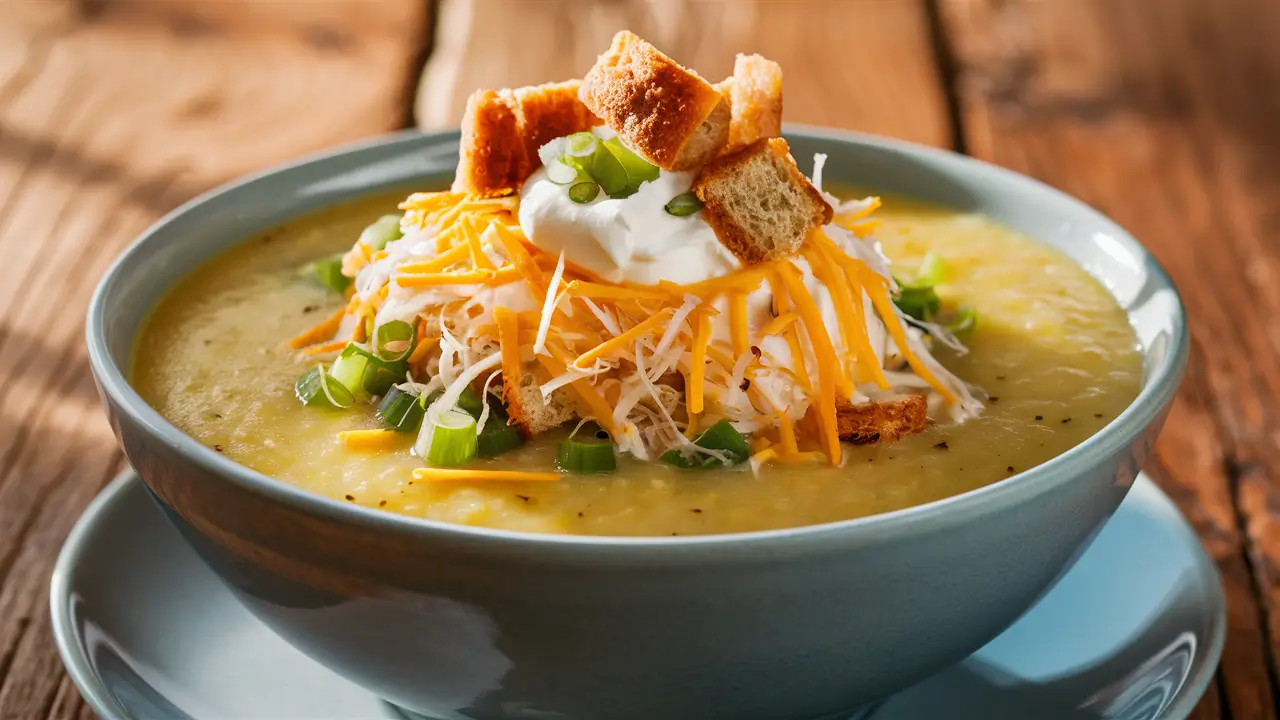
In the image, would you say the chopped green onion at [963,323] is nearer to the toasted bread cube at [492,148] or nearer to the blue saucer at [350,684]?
the blue saucer at [350,684]

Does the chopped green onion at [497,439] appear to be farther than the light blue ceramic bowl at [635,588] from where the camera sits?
Yes

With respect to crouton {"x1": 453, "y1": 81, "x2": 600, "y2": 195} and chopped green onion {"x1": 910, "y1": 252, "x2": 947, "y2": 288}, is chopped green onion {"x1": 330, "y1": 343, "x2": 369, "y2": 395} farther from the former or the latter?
chopped green onion {"x1": 910, "y1": 252, "x2": 947, "y2": 288}

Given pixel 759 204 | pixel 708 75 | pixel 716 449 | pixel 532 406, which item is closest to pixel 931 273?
pixel 759 204

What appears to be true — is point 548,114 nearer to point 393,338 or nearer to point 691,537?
point 393,338

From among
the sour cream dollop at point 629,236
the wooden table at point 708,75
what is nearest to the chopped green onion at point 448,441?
the sour cream dollop at point 629,236

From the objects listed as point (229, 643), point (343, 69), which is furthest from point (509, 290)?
point (343, 69)

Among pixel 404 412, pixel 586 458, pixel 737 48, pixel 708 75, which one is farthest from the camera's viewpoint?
pixel 737 48

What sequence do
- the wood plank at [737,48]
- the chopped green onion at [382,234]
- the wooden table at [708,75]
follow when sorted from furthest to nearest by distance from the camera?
the wood plank at [737,48] → the wooden table at [708,75] → the chopped green onion at [382,234]

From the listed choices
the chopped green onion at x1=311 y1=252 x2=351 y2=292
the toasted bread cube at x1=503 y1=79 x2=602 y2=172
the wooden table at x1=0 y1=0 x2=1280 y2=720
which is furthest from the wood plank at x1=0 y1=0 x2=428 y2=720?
the toasted bread cube at x1=503 y1=79 x2=602 y2=172
